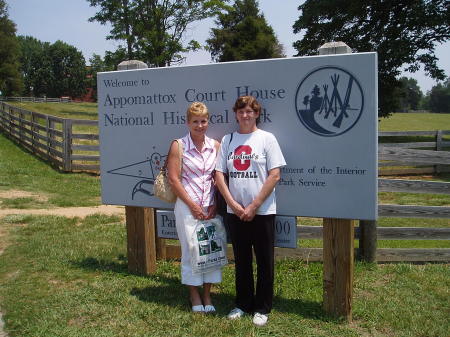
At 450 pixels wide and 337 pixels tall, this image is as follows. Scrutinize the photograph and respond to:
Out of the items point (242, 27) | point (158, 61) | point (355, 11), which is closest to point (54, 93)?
point (242, 27)

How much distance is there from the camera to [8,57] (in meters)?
54.4

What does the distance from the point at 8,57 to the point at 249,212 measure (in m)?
58.5

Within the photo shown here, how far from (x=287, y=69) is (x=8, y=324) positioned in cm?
313

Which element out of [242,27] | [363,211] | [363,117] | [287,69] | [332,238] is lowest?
[332,238]

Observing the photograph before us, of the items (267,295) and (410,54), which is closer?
(267,295)

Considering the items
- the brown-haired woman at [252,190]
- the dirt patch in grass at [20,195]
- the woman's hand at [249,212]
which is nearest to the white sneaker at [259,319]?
the brown-haired woman at [252,190]

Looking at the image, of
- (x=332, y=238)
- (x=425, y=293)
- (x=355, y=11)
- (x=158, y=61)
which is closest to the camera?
(x=332, y=238)

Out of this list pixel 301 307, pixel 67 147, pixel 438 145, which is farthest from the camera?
pixel 438 145

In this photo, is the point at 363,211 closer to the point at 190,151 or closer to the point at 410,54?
the point at 190,151

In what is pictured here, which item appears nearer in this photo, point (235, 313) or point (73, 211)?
Result: point (235, 313)

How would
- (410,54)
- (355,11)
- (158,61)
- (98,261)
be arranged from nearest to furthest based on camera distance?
(98,261) → (410,54) → (355,11) → (158,61)

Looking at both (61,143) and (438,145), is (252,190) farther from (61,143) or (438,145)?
(438,145)

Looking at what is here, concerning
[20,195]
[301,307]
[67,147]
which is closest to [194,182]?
[301,307]

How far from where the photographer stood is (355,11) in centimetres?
2055
